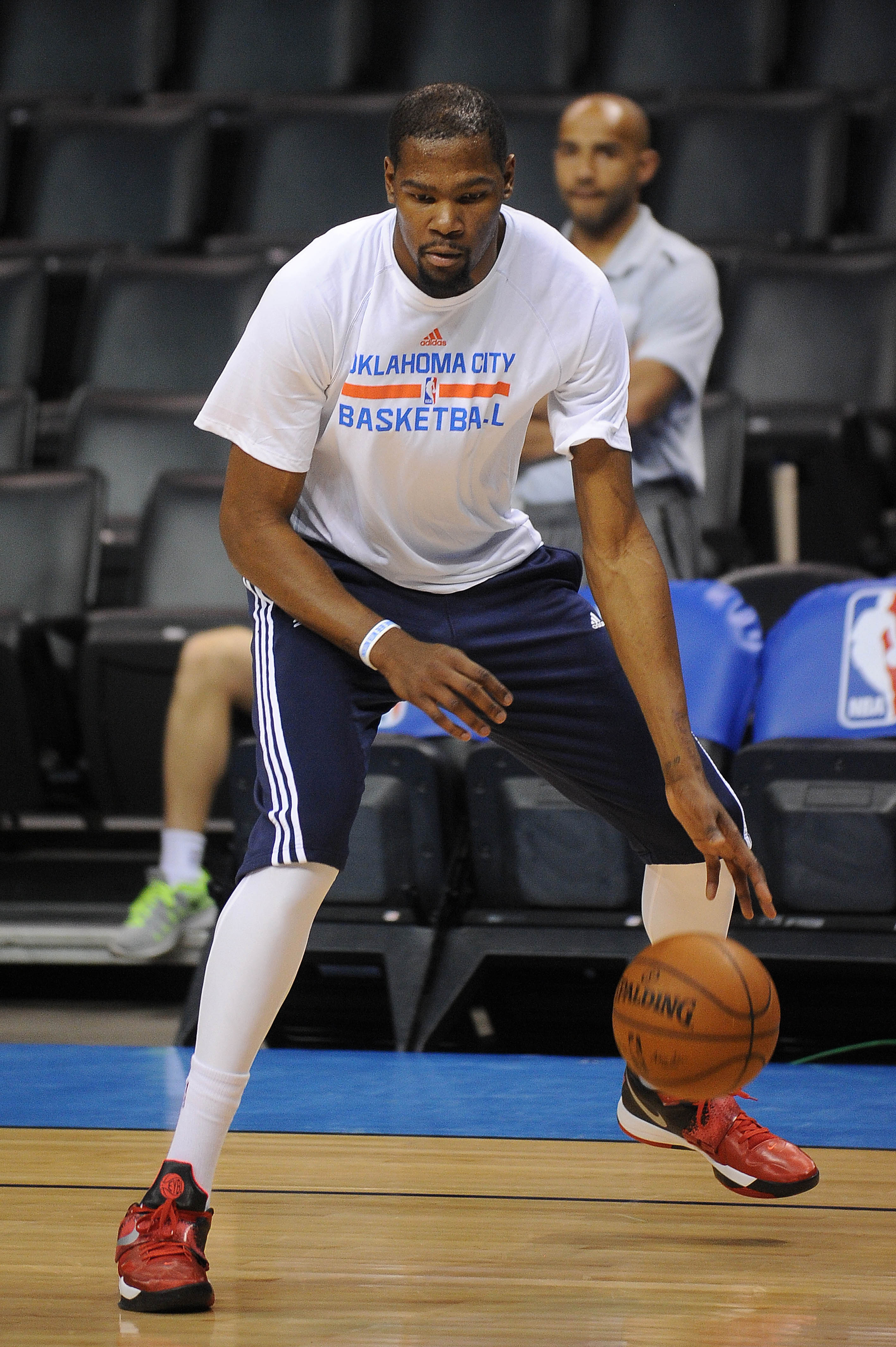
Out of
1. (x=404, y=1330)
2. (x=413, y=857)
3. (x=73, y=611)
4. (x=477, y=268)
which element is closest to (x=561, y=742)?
(x=477, y=268)

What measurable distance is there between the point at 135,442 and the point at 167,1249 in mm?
2982

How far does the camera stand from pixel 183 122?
5.60 metres

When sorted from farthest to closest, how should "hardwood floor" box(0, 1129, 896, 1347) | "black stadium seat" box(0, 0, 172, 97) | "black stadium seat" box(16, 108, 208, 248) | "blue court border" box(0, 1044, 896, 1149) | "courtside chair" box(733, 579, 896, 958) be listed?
1. "black stadium seat" box(0, 0, 172, 97)
2. "black stadium seat" box(16, 108, 208, 248)
3. "courtside chair" box(733, 579, 896, 958)
4. "blue court border" box(0, 1044, 896, 1149)
5. "hardwood floor" box(0, 1129, 896, 1347)

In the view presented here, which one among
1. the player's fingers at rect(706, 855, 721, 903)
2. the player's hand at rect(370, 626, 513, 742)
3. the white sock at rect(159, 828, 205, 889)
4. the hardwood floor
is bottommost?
the white sock at rect(159, 828, 205, 889)

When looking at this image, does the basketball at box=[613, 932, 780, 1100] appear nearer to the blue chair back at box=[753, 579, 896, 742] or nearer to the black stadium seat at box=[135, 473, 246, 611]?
the blue chair back at box=[753, 579, 896, 742]

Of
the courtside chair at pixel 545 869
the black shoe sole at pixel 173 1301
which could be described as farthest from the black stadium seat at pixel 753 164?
the black shoe sole at pixel 173 1301

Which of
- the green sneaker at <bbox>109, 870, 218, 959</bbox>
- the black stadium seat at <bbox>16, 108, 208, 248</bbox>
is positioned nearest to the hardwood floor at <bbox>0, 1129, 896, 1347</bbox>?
the green sneaker at <bbox>109, 870, 218, 959</bbox>

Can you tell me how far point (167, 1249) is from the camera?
175 cm

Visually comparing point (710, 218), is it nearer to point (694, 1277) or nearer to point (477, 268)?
point (477, 268)

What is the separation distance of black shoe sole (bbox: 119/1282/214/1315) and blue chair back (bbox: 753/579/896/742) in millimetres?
1609

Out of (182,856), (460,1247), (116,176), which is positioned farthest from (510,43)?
(460,1247)

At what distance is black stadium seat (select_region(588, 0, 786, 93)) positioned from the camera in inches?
224

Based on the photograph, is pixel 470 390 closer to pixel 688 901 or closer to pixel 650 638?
pixel 650 638

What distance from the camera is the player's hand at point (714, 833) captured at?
6.36ft
